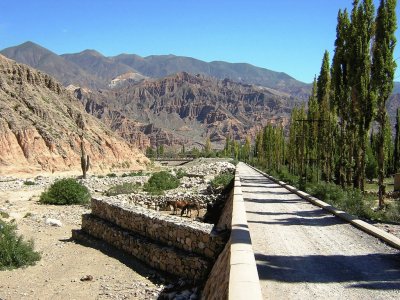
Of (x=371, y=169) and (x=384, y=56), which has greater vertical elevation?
(x=384, y=56)

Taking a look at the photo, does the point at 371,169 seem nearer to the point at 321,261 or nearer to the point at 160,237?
the point at 160,237

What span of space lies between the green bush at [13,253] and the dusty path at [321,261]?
8.10 metres

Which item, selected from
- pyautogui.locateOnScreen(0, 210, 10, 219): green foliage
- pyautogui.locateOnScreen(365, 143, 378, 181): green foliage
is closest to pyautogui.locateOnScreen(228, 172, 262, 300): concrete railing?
pyautogui.locateOnScreen(0, 210, 10, 219): green foliage

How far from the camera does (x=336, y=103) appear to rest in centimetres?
→ 3031

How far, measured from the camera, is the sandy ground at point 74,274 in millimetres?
12516

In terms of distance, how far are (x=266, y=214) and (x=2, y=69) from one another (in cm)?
6061

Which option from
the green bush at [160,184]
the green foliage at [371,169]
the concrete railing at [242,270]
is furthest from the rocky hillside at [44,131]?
the concrete railing at [242,270]

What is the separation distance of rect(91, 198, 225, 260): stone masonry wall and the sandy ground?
3.75 feet

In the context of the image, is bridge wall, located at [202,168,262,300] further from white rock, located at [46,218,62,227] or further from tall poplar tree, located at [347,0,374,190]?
tall poplar tree, located at [347,0,374,190]

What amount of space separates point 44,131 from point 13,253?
153 feet

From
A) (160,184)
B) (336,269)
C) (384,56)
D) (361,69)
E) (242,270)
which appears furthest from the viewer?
(160,184)

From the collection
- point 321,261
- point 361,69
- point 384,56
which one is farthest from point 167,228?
point 361,69

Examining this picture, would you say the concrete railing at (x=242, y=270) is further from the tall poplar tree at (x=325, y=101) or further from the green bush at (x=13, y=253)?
the tall poplar tree at (x=325, y=101)

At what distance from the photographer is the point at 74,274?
14492 mm
